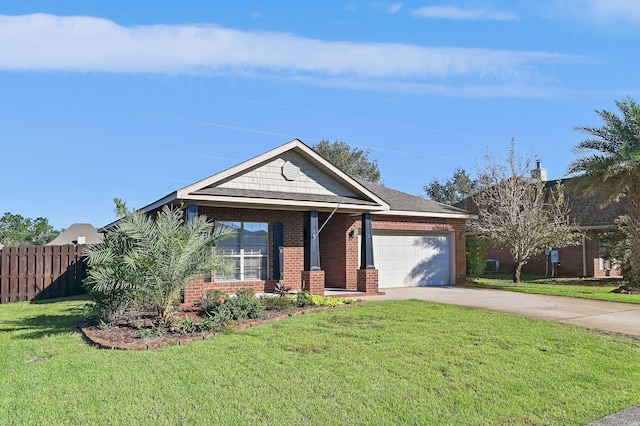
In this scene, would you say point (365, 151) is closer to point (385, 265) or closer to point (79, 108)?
point (385, 265)

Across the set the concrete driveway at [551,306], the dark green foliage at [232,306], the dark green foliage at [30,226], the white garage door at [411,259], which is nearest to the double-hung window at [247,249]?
the concrete driveway at [551,306]

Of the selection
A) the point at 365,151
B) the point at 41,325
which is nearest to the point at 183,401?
the point at 41,325

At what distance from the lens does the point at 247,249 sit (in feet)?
50.6

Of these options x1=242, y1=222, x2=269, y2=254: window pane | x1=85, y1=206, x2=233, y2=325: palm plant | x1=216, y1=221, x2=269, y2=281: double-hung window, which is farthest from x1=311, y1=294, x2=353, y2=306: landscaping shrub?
x1=242, y1=222, x2=269, y2=254: window pane

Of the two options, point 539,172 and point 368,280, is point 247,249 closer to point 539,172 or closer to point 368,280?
point 368,280

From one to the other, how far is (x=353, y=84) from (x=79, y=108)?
877 cm

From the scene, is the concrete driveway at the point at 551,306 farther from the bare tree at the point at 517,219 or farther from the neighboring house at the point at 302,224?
the bare tree at the point at 517,219

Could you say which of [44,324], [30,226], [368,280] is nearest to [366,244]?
[368,280]

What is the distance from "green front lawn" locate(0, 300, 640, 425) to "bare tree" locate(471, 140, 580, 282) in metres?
11.6

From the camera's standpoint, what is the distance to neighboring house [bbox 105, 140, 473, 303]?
14094 mm

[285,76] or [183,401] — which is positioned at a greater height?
[285,76]

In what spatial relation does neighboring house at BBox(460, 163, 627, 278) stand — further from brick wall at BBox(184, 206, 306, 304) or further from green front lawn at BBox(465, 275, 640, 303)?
brick wall at BBox(184, 206, 306, 304)

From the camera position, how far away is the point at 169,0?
35.0 ft

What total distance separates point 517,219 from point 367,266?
8305 millimetres
